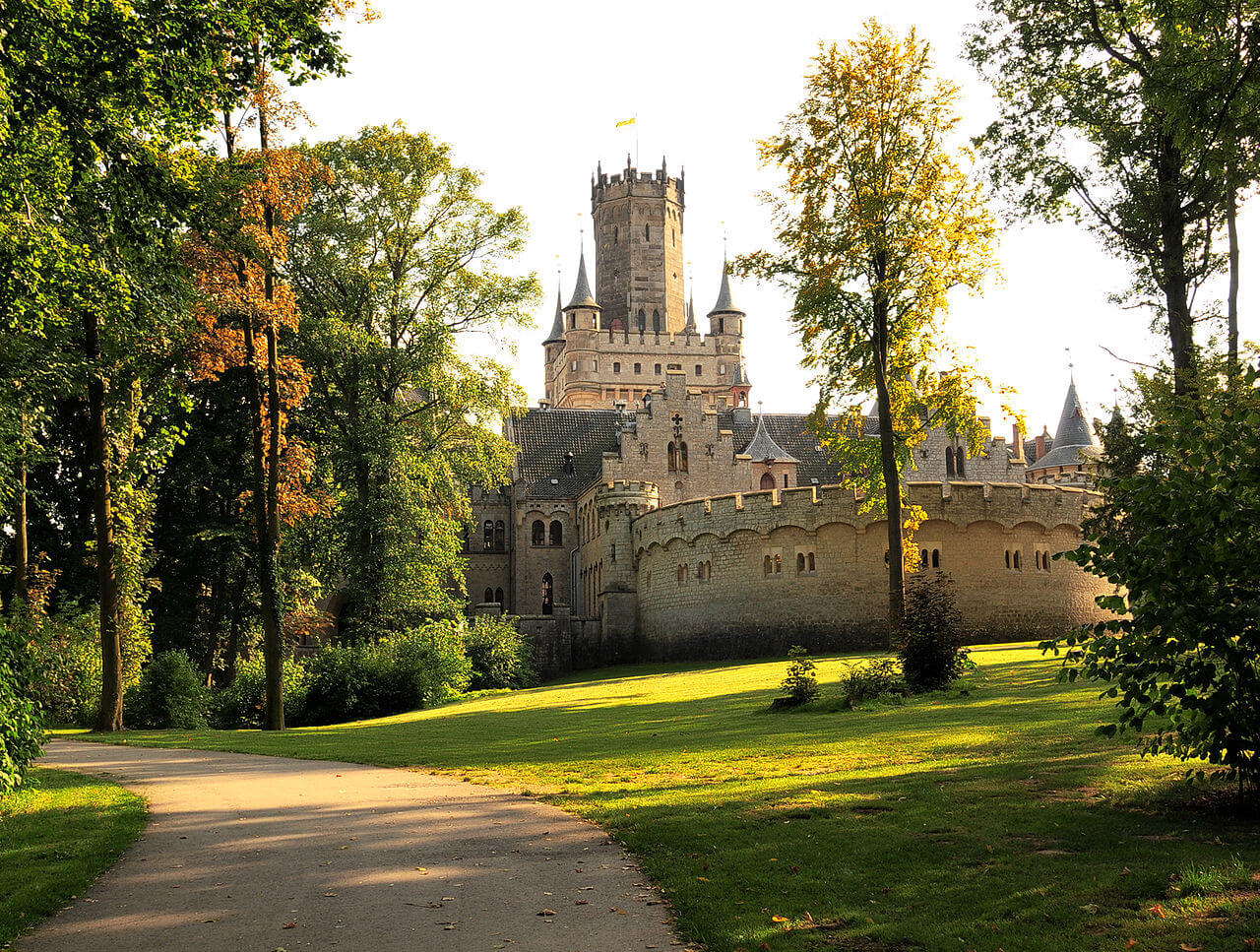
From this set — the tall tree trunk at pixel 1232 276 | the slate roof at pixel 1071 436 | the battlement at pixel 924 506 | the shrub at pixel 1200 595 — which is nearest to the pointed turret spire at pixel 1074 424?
the slate roof at pixel 1071 436

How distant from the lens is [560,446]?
64812 mm

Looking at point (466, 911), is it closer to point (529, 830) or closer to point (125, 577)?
point (529, 830)

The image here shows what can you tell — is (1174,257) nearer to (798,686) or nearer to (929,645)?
(929,645)

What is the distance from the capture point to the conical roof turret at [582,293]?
96.3 metres

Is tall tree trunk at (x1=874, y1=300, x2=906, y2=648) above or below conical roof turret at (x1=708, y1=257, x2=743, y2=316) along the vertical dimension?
below

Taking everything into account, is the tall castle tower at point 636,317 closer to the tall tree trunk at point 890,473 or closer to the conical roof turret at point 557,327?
the conical roof turret at point 557,327

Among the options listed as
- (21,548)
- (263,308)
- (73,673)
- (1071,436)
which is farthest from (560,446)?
(263,308)

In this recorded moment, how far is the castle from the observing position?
134ft

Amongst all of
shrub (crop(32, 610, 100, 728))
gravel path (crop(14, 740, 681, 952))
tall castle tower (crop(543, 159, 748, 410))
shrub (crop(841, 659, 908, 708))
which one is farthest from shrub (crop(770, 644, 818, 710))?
tall castle tower (crop(543, 159, 748, 410))

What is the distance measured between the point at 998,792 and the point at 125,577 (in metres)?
23.0

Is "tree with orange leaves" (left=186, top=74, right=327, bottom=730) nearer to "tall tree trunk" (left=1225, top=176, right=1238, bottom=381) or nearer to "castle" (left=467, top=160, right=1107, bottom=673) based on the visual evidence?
"castle" (left=467, top=160, right=1107, bottom=673)

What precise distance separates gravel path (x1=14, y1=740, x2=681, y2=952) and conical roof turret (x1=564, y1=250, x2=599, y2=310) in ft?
281

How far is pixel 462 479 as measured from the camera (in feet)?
122

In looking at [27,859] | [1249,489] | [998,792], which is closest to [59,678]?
[27,859]
